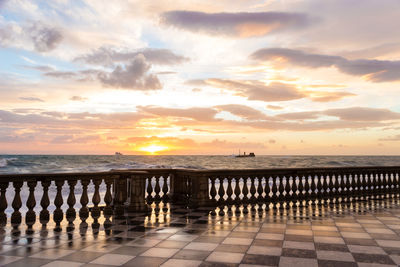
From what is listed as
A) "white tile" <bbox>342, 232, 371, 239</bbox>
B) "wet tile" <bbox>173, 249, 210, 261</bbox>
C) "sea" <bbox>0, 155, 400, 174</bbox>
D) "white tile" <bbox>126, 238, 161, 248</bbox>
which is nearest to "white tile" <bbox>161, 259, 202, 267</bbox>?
"wet tile" <bbox>173, 249, 210, 261</bbox>

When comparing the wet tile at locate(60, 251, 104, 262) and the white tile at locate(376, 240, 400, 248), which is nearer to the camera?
the wet tile at locate(60, 251, 104, 262)

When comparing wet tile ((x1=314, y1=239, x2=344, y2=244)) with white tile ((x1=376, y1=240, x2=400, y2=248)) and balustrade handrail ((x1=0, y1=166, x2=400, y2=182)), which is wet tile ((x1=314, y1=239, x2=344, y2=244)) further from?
balustrade handrail ((x1=0, y1=166, x2=400, y2=182))

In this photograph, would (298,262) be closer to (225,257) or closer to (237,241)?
(225,257)

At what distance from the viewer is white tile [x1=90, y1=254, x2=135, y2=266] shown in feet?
14.7

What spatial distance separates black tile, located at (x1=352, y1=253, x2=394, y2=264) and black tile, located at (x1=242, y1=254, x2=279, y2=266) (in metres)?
1.20

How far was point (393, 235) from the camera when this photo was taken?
616 cm

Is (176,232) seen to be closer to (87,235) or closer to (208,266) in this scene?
(87,235)

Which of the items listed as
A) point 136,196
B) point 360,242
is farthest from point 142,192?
point 360,242

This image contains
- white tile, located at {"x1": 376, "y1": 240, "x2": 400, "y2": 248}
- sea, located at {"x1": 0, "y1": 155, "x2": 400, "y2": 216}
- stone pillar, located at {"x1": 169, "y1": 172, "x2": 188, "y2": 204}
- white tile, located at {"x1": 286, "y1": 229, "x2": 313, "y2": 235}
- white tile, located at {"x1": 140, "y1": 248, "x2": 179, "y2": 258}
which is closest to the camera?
white tile, located at {"x1": 140, "y1": 248, "x2": 179, "y2": 258}

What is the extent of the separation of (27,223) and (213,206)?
4.94 metres

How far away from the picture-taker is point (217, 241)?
18.6 ft

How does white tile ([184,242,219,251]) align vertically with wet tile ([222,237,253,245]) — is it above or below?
above

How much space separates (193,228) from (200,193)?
2.94 metres

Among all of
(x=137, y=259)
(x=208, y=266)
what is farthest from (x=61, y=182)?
(x=208, y=266)
